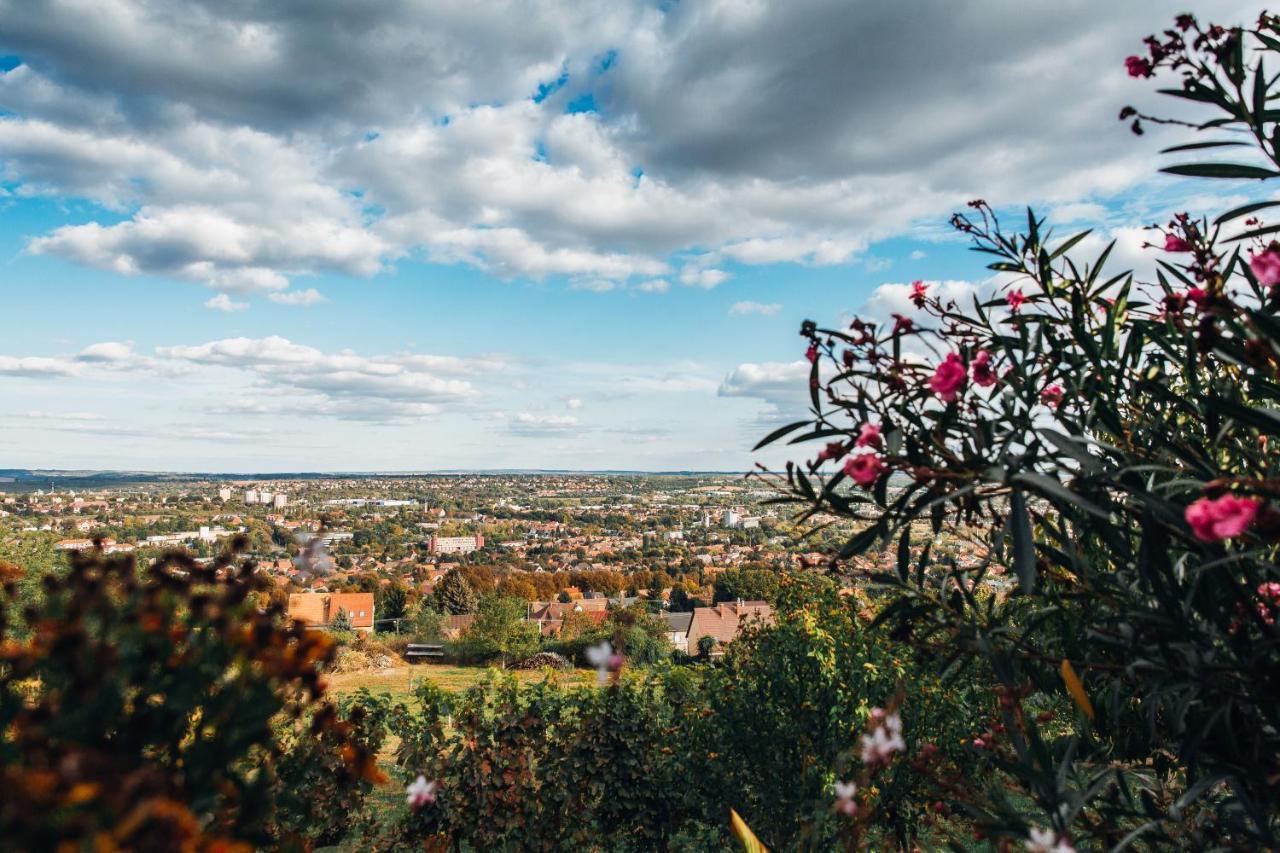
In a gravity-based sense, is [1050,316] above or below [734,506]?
above

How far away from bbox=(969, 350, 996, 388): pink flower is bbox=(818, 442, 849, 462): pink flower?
419 mm

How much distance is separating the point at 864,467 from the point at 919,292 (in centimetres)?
119

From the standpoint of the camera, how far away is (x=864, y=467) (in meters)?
1.71

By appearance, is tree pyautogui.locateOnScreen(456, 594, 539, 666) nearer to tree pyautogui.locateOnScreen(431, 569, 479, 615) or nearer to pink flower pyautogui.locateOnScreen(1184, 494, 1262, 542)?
tree pyautogui.locateOnScreen(431, 569, 479, 615)

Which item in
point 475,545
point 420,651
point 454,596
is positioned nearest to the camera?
point 420,651

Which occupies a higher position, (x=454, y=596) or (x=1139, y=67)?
(x=1139, y=67)

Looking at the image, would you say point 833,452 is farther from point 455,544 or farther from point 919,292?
point 455,544

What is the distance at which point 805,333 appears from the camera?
2057mm

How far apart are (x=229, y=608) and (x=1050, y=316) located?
2542 mm

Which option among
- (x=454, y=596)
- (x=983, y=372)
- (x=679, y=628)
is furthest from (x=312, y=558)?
(x=454, y=596)

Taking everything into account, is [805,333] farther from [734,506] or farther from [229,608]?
[734,506]

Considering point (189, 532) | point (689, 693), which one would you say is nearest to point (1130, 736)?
point (689, 693)

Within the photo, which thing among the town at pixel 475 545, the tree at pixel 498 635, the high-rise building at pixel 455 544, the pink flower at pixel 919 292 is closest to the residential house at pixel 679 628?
the town at pixel 475 545

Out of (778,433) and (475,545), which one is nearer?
(778,433)
